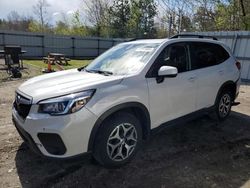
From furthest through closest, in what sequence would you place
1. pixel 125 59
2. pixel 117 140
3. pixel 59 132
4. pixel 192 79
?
pixel 192 79, pixel 125 59, pixel 117 140, pixel 59 132

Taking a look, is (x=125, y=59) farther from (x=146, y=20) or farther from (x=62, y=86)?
(x=146, y=20)

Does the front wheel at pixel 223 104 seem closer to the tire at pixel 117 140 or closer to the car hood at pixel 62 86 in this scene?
the tire at pixel 117 140

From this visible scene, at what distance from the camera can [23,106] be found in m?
3.27

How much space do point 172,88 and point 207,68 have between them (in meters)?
1.18

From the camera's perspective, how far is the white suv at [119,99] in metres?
2.98

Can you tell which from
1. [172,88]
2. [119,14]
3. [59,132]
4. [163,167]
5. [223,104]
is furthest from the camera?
[119,14]

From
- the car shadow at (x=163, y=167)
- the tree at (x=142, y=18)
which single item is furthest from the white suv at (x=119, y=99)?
the tree at (x=142, y=18)

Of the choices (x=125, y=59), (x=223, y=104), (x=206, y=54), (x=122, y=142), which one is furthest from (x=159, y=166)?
(x=223, y=104)

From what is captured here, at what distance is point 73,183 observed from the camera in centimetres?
317

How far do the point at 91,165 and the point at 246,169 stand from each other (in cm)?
214

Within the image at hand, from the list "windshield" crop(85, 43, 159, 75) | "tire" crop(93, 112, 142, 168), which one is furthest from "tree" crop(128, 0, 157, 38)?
"tire" crop(93, 112, 142, 168)

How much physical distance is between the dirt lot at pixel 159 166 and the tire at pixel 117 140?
15 cm

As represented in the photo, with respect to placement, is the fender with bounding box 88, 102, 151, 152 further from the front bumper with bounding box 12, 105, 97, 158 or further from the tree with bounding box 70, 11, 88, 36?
the tree with bounding box 70, 11, 88, 36

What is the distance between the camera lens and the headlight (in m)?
2.95
